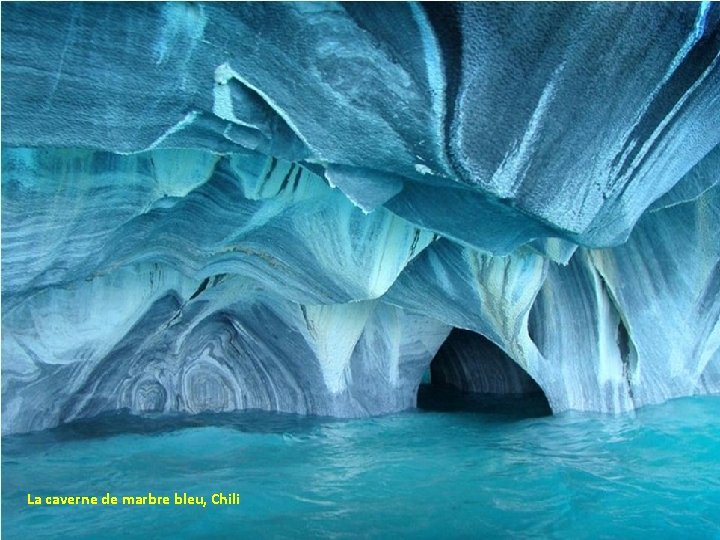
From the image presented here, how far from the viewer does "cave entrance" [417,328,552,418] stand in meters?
9.48

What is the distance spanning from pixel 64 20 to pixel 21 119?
63 cm

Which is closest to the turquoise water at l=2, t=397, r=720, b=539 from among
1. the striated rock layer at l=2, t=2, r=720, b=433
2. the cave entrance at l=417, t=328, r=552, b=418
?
the striated rock layer at l=2, t=2, r=720, b=433

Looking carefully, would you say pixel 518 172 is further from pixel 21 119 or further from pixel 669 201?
pixel 669 201

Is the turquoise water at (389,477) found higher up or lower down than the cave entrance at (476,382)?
lower down

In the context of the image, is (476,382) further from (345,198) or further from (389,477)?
(345,198)

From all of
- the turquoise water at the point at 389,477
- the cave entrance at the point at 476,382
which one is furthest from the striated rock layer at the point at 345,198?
the cave entrance at the point at 476,382

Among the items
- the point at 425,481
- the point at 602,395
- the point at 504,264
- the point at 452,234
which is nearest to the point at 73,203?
the point at 452,234

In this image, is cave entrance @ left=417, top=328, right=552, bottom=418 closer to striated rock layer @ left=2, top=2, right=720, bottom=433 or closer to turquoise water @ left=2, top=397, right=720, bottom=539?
striated rock layer @ left=2, top=2, right=720, bottom=433

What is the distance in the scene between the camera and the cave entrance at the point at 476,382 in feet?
31.1

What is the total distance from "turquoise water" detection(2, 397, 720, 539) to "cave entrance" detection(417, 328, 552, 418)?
2.46 meters

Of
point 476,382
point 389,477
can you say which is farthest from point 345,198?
point 476,382

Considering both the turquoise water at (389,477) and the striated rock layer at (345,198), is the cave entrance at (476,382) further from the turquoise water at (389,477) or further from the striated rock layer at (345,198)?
the turquoise water at (389,477)

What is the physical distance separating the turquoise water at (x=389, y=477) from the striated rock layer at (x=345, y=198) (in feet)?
2.95

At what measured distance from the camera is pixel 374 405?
26.6ft
